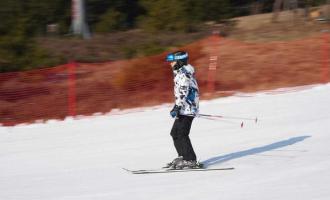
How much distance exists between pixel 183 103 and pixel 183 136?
1.70ft

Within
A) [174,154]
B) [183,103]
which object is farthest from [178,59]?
[174,154]

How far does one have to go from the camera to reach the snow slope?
9219mm

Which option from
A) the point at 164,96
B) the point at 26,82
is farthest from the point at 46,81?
the point at 164,96

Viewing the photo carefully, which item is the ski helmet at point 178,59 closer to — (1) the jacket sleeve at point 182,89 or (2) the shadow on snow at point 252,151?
(1) the jacket sleeve at point 182,89

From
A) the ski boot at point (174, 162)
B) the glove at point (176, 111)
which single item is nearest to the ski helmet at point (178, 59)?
the glove at point (176, 111)

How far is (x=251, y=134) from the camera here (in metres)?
13.2

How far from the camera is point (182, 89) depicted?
9664 mm

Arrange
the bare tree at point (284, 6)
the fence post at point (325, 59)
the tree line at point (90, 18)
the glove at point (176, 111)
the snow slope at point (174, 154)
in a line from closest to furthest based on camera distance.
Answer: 1. the snow slope at point (174, 154)
2. the glove at point (176, 111)
3. the fence post at point (325, 59)
4. the tree line at point (90, 18)
5. the bare tree at point (284, 6)

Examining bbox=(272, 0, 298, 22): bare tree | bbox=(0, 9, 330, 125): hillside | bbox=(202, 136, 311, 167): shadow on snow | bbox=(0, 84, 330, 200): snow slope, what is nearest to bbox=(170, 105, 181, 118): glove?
bbox=(0, 84, 330, 200): snow slope

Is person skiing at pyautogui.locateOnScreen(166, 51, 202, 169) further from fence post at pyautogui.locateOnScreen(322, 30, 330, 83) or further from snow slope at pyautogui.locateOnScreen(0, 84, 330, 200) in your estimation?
fence post at pyautogui.locateOnScreen(322, 30, 330, 83)

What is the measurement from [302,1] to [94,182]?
2522cm

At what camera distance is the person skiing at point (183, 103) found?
970cm

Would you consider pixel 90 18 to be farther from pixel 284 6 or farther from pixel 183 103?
pixel 183 103

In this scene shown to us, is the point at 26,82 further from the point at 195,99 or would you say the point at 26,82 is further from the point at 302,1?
the point at 302,1
